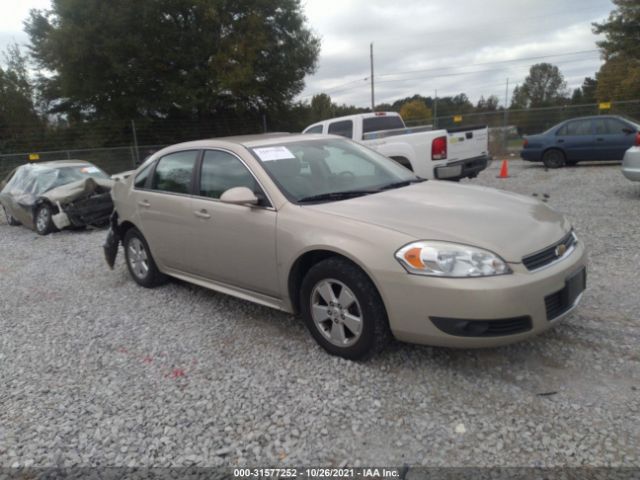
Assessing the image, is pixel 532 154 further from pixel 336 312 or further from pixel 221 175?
pixel 336 312

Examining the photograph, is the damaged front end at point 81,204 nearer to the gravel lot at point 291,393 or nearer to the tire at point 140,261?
the tire at point 140,261

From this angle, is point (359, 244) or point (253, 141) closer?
point (359, 244)

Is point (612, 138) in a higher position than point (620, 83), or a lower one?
lower

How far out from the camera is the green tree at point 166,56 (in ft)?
73.1

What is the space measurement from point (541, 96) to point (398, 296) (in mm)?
66089

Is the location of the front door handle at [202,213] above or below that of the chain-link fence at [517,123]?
below

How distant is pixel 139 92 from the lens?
949 inches

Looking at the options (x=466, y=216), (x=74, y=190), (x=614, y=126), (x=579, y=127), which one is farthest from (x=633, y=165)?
(x=74, y=190)

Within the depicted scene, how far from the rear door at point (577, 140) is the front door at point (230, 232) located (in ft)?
41.6

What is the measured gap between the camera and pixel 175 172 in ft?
15.0

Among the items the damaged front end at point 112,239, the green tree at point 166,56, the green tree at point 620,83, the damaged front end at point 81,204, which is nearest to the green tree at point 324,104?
the green tree at point 166,56

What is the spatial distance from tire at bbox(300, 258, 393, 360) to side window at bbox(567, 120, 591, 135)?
42.6ft

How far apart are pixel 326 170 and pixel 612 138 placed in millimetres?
12150

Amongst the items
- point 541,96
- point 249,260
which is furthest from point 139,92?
point 541,96
